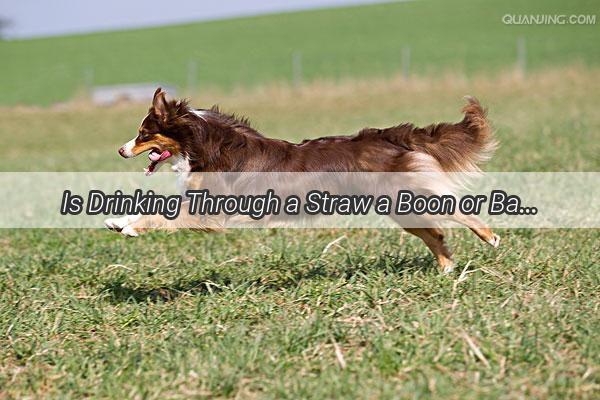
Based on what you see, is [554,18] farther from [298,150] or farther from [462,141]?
[298,150]

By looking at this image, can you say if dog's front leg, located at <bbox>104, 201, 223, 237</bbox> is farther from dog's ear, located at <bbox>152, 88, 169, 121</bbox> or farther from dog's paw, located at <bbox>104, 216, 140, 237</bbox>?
dog's ear, located at <bbox>152, 88, 169, 121</bbox>

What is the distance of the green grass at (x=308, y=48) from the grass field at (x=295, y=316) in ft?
80.7

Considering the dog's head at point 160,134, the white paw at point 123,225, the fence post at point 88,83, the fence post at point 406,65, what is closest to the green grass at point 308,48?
the fence post at point 88,83

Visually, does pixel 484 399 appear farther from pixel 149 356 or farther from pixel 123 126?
pixel 123 126

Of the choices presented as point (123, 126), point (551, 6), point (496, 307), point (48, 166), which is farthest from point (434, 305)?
point (551, 6)

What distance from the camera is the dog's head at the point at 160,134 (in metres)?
5.49

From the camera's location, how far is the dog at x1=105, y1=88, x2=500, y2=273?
5.45 meters

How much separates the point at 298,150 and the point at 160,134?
40.4 inches

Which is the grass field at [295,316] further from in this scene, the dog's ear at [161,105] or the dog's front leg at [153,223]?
the dog's ear at [161,105]

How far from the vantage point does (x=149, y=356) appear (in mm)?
4285

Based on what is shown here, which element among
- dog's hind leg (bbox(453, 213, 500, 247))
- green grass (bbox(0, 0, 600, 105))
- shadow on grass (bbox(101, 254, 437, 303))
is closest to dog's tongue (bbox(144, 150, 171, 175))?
shadow on grass (bbox(101, 254, 437, 303))

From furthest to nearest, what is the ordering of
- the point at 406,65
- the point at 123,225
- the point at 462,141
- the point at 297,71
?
the point at 297,71 < the point at 406,65 < the point at 462,141 < the point at 123,225

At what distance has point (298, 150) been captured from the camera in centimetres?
560

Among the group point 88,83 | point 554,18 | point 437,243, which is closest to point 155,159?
point 437,243
